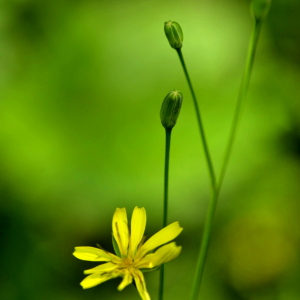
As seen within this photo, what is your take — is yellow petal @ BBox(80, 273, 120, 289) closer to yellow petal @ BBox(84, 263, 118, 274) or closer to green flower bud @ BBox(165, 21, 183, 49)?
yellow petal @ BBox(84, 263, 118, 274)

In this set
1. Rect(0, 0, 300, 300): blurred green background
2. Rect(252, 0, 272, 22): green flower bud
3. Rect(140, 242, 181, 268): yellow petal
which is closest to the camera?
Rect(140, 242, 181, 268): yellow petal

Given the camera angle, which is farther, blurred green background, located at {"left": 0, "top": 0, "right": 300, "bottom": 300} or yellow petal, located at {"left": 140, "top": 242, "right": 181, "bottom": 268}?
blurred green background, located at {"left": 0, "top": 0, "right": 300, "bottom": 300}

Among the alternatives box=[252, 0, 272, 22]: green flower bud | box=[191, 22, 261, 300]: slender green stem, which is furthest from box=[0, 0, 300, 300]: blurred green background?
box=[252, 0, 272, 22]: green flower bud

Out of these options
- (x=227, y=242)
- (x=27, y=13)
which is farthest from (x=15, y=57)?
(x=227, y=242)

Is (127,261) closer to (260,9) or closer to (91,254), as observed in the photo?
(91,254)

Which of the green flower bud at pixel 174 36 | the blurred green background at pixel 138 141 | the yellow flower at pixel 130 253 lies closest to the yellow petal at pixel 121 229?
the yellow flower at pixel 130 253

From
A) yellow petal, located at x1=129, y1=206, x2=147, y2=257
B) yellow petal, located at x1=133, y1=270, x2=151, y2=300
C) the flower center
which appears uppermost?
yellow petal, located at x1=129, y1=206, x2=147, y2=257

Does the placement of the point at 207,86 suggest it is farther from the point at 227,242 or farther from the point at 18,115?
the point at 18,115
